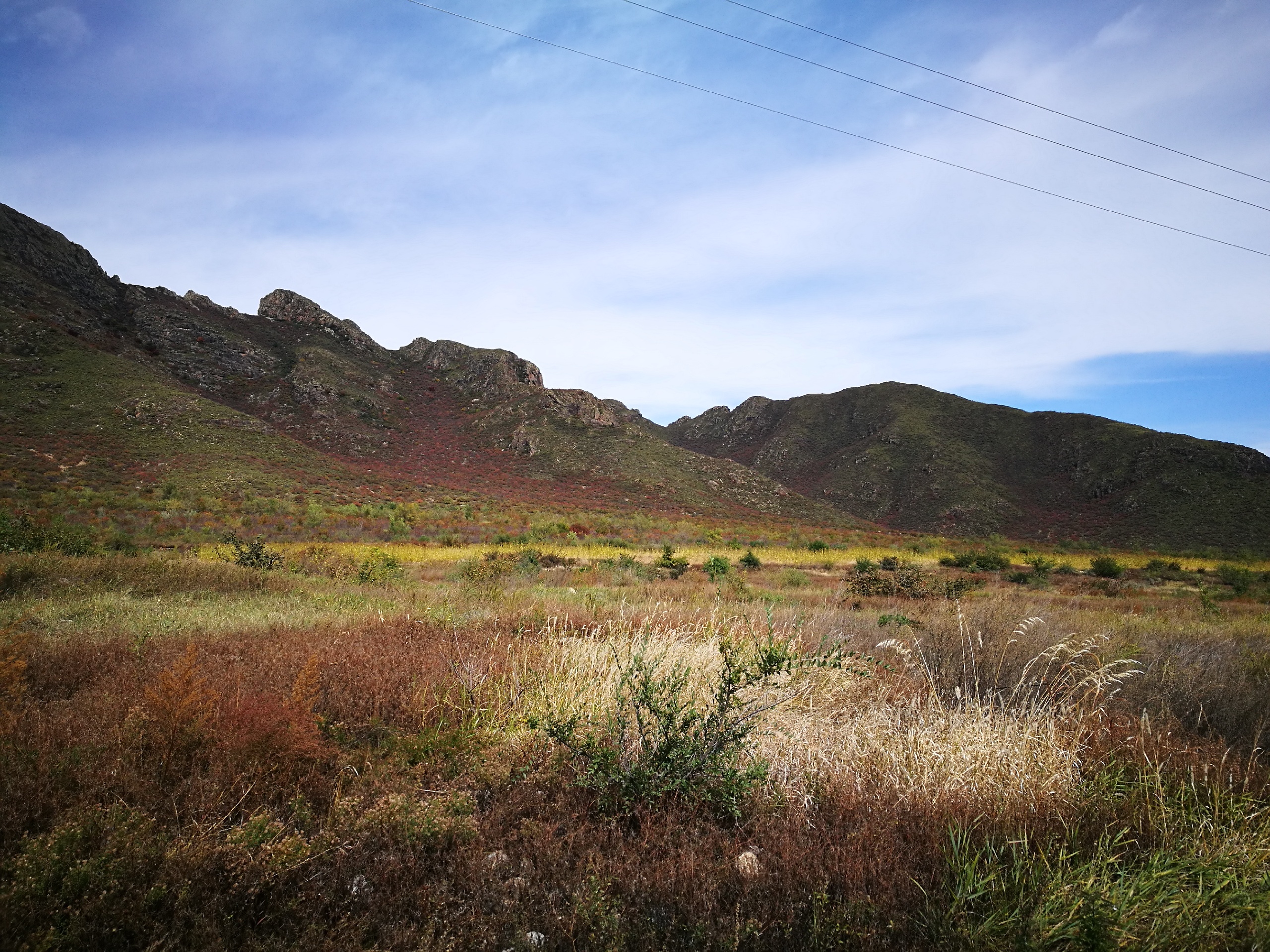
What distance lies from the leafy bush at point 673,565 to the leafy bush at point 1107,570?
20.0m

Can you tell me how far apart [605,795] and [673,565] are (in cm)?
1531

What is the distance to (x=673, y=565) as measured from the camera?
726 inches

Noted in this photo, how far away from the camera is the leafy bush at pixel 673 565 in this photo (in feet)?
56.4

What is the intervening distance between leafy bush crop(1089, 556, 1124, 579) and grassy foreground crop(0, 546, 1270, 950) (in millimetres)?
23466

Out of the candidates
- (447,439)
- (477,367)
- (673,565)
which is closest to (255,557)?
(673,565)

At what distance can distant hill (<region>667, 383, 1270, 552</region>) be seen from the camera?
53.2 meters

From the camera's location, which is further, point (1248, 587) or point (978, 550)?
point (978, 550)

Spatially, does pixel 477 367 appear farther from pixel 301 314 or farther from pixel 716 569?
pixel 716 569

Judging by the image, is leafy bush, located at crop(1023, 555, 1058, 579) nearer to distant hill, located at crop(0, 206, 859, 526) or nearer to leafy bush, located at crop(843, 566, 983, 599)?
leafy bush, located at crop(843, 566, 983, 599)

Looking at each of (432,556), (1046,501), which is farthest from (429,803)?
(1046,501)

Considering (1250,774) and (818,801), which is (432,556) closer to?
(818,801)

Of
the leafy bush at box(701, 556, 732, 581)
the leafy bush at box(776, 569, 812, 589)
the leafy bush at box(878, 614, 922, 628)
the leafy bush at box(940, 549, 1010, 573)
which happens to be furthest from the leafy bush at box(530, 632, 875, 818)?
the leafy bush at box(940, 549, 1010, 573)

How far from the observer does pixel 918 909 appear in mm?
2406

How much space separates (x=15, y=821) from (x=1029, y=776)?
221 inches
